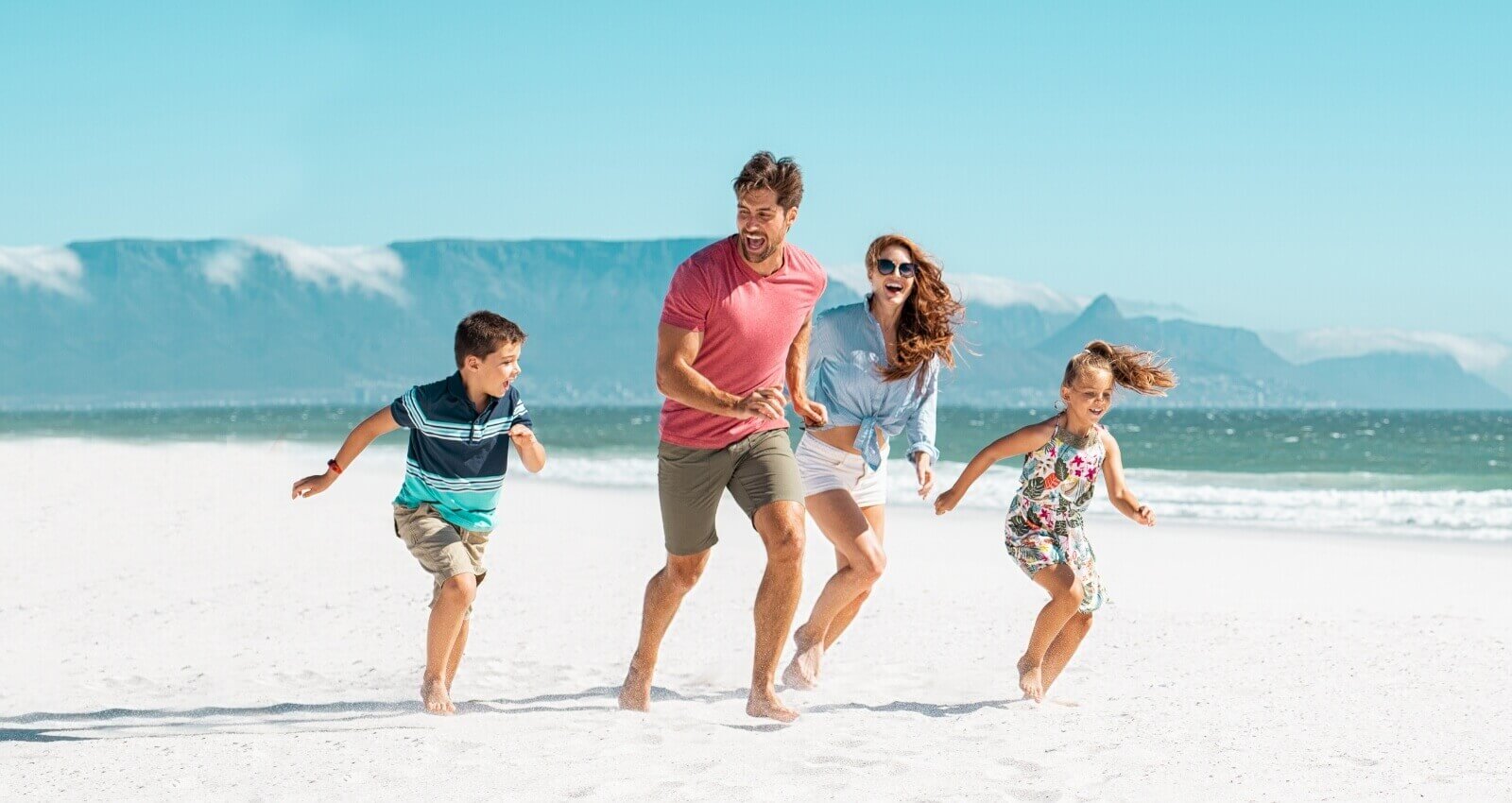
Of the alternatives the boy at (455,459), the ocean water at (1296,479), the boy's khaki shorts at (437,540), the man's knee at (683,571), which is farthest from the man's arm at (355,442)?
the ocean water at (1296,479)

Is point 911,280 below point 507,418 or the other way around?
the other way around

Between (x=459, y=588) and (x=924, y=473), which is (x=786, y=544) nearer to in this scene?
(x=924, y=473)

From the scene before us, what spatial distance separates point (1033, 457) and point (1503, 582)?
236 inches

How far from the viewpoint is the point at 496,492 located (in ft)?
16.5

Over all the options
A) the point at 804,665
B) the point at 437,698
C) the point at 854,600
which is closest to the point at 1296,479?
the point at 854,600

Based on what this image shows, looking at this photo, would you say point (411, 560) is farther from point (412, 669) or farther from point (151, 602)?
point (412, 669)

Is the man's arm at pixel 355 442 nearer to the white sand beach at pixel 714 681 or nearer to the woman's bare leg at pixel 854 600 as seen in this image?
the white sand beach at pixel 714 681

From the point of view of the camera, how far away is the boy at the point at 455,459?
15.6 ft

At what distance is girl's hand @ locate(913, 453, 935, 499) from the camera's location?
5.14 meters

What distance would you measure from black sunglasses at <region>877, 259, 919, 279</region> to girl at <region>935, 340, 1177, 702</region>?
2.24 feet

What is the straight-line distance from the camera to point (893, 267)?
17.4 ft

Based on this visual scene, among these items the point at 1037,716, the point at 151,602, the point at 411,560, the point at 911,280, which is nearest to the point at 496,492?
the point at 911,280

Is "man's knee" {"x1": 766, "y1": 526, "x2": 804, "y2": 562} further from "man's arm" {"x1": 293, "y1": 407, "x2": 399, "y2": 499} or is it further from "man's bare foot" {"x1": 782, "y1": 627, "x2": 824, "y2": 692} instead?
"man's arm" {"x1": 293, "y1": 407, "x2": 399, "y2": 499}

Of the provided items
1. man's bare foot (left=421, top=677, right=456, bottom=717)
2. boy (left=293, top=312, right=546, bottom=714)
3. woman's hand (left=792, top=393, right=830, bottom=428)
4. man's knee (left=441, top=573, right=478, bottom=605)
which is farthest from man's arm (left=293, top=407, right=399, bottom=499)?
woman's hand (left=792, top=393, right=830, bottom=428)
